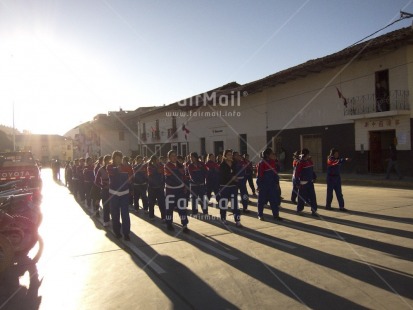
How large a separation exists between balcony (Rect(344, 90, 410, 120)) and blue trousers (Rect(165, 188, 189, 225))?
13269 millimetres

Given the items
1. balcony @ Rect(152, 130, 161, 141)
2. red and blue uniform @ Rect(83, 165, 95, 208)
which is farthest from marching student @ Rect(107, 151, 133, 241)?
balcony @ Rect(152, 130, 161, 141)

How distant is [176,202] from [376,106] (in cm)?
1455

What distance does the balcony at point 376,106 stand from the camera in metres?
16.8

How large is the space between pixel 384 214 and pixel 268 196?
9.66 ft

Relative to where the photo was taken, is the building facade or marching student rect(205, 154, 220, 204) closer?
marching student rect(205, 154, 220, 204)

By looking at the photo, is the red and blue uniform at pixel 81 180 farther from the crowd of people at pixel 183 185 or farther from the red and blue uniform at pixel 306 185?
the red and blue uniform at pixel 306 185

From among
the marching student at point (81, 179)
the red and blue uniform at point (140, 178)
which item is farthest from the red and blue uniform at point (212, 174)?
the marching student at point (81, 179)

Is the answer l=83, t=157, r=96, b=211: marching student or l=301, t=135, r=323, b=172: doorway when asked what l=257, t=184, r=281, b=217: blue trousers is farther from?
l=301, t=135, r=323, b=172: doorway

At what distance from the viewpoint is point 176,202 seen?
7.79m

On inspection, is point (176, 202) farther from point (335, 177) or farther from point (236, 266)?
point (335, 177)

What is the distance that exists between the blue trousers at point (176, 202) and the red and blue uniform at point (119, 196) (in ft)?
3.23

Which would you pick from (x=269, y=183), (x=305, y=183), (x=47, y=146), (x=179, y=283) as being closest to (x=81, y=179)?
(x=269, y=183)

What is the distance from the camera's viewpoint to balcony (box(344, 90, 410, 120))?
16812mm

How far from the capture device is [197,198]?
10289 millimetres
